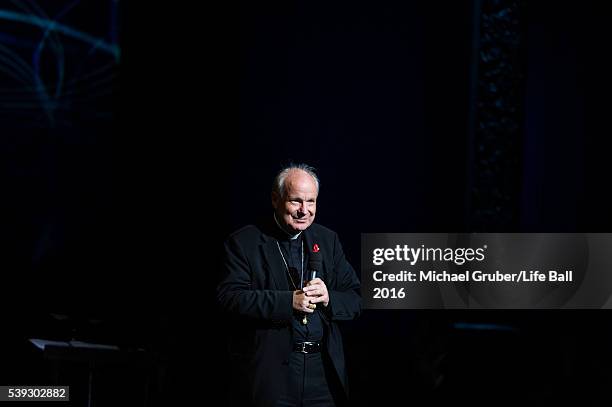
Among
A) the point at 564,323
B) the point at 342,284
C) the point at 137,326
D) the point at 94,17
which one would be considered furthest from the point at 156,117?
the point at 564,323

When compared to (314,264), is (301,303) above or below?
below

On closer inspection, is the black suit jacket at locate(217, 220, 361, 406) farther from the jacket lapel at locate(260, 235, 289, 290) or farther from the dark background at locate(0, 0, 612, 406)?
the dark background at locate(0, 0, 612, 406)

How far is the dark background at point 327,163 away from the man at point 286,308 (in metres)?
1.35

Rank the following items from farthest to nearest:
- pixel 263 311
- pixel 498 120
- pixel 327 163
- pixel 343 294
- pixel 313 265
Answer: pixel 498 120 < pixel 327 163 < pixel 343 294 < pixel 313 265 < pixel 263 311

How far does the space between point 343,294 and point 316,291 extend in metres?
0.21

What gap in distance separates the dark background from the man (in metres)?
1.35

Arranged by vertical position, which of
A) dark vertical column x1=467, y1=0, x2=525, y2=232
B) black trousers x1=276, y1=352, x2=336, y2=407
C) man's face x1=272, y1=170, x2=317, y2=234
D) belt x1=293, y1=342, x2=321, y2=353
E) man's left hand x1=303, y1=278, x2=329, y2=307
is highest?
dark vertical column x1=467, y1=0, x2=525, y2=232

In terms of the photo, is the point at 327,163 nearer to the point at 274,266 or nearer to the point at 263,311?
the point at 274,266

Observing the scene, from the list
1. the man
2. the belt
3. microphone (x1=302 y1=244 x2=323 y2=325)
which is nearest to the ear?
the man

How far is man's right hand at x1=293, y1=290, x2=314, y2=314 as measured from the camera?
3029 millimetres

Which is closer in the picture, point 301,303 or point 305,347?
point 301,303

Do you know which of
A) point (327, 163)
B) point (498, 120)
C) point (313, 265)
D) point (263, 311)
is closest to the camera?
point (263, 311)

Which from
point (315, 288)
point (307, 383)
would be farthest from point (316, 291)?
point (307, 383)

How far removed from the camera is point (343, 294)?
3229 mm
